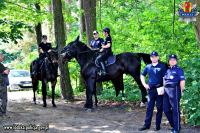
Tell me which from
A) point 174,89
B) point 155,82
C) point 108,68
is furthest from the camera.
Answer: point 108,68

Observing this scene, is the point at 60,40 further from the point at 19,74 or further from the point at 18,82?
the point at 19,74

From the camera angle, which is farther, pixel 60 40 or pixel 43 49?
pixel 60 40

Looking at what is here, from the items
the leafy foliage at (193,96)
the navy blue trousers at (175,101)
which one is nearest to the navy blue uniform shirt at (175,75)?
the navy blue trousers at (175,101)

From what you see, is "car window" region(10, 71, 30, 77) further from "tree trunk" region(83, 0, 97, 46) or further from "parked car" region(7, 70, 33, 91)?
"tree trunk" region(83, 0, 97, 46)

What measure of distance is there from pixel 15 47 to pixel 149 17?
20.9 meters

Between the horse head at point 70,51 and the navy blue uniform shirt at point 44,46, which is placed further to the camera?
the navy blue uniform shirt at point 44,46

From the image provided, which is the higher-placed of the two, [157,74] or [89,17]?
[89,17]

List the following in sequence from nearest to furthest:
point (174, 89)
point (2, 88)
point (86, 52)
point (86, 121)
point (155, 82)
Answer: point (174, 89) → point (155, 82) → point (2, 88) → point (86, 121) → point (86, 52)

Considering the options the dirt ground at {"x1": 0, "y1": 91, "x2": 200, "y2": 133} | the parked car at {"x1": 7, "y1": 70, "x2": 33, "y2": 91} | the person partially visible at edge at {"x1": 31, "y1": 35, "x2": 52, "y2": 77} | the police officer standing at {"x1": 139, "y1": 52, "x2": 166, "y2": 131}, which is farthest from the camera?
the parked car at {"x1": 7, "y1": 70, "x2": 33, "y2": 91}

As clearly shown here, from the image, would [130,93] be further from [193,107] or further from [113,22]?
[113,22]

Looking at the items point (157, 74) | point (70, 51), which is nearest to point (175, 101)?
point (157, 74)

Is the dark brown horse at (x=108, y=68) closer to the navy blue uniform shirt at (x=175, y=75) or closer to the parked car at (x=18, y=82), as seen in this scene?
the navy blue uniform shirt at (x=175, y=75)

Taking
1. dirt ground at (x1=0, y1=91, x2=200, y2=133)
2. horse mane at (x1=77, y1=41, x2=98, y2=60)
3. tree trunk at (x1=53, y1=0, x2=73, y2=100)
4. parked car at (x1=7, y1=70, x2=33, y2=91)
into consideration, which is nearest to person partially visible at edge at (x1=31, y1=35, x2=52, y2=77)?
tree trunk at (x1=53, y1=0, x2=73, y2=100)

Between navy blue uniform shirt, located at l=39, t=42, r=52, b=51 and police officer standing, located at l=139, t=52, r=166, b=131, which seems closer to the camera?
police officer standing, located at l=139, t=52, r=166, b=131
